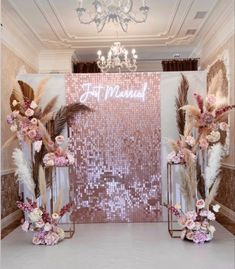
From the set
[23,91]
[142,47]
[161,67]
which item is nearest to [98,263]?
[23,91]

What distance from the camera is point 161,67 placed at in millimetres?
10406

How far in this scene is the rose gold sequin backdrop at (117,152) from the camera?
19.0 feet

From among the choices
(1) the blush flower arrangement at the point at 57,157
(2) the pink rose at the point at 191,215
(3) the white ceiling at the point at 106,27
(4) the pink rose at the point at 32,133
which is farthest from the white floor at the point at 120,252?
(3) the white ceiling at the point at 106,27

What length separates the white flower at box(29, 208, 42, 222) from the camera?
4582 millimetres

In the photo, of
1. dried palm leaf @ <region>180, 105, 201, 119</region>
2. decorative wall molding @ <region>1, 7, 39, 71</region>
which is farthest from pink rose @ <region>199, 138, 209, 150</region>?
decorative wall molding @ <region>1, 7, 39, 71</region>

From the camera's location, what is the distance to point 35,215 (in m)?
4.59

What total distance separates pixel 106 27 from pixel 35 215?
4117mm

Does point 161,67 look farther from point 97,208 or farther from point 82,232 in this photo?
point 82,232

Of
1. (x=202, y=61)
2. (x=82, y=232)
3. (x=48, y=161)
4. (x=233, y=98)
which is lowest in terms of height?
(x=82, y=232)

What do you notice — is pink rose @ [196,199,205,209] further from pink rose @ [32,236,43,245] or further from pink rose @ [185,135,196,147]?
pink rose @ [32,236,43,245]

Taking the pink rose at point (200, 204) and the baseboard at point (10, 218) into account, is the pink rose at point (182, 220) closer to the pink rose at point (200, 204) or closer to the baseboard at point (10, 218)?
the pink rose at point (200, 204)

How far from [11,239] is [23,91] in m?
1.90

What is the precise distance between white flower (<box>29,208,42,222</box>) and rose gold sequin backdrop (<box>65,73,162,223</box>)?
4.03ft

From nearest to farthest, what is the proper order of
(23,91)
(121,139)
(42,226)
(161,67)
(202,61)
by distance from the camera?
1. (42,226)
2. (23,91)
3. (121,139)
4. (202,61)
5. (161,67)
